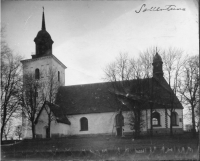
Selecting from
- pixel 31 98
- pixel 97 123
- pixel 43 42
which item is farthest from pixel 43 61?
pixel 97 123

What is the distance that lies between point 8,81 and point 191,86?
11.0 metres

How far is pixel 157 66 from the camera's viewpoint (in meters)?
16.6

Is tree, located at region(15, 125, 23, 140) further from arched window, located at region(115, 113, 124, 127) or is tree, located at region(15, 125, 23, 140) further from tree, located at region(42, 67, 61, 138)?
arched window, located at region(115, 113, 124, 127)

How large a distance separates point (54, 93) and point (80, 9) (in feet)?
24.9

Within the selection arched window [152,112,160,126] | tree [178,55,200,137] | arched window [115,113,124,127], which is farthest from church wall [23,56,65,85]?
arched window [152,112,160,126]

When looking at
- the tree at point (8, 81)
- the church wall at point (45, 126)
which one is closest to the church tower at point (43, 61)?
the tree at point (8, 81)

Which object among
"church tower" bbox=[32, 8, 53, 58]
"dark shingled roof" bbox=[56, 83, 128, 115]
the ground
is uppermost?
"church tower" bbox=[32, 8, 53, 58]

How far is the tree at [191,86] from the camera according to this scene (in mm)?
13609

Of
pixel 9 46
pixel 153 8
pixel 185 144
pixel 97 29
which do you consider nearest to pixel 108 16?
pixel 97 29

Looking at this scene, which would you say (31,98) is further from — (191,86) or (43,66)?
(191,86)

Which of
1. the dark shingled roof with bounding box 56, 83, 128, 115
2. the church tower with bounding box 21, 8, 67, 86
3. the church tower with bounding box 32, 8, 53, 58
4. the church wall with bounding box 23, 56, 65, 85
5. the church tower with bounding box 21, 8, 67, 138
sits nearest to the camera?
the church tower with bounding box 32, 8, 53, 58

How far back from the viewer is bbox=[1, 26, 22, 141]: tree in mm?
13531

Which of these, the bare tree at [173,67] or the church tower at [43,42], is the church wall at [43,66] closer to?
the church tower at [43,42]

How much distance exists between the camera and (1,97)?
1349 centimetres
